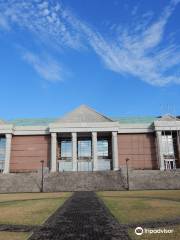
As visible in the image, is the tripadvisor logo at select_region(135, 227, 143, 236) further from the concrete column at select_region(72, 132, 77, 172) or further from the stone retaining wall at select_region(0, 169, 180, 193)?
the concrete column at select_region(72, 132, 77, 172)

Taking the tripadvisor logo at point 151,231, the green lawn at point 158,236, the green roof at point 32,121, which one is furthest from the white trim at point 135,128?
the green lawn at point 158,236

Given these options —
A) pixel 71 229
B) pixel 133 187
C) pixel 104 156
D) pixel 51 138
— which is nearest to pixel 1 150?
pixel 51 138

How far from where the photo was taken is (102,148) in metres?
77.5

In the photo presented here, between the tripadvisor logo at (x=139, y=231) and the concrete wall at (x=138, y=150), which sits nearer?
the tripadvisor logo at (x=139, y=231)

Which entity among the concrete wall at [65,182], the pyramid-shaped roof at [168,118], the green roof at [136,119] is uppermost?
the green roof at [136,119]

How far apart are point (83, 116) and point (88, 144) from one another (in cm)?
760

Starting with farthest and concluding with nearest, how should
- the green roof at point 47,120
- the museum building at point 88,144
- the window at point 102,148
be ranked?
the green roof at point 47,120 → the window at point 102,148 → the museum building at point 88,144

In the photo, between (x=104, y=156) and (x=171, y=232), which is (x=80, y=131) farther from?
(x=171, y=232)

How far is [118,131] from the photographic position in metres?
75.5

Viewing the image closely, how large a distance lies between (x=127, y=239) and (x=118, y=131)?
6535 centimetres

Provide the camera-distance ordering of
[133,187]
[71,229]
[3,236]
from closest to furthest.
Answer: [3,236]
[71,229]
[133,187]

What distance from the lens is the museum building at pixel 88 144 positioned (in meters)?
74.1

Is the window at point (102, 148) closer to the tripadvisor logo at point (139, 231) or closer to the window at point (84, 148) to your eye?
the window at point (84, 148)

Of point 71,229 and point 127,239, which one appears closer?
point 127,239
